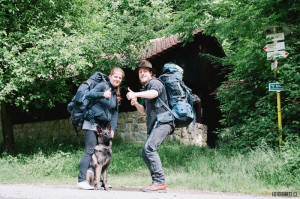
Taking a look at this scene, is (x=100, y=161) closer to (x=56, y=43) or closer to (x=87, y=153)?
(x=87, y=153)

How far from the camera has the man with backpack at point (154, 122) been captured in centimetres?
400

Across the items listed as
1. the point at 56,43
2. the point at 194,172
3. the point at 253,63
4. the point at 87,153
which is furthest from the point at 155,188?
the point at 56,43

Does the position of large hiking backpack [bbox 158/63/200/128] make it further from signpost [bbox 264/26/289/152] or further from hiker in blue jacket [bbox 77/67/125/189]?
signpost [bbox 264/26/289/152]

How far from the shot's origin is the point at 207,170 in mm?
6066

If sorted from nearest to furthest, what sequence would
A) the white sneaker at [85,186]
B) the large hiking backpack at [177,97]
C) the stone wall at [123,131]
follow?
1. the white sneaker at [85,186]
2. the large hiking backpack at [177,97]
3. the stone wall at [123,131]

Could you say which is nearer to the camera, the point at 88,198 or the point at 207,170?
the point at 88,198

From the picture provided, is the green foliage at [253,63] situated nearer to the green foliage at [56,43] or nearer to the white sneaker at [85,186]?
the green foliage at [56,43]

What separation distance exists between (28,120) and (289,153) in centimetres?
1456

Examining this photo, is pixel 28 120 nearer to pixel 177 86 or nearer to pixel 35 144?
pixel 35 144

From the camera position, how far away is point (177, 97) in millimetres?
4258

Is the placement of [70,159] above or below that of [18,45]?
below

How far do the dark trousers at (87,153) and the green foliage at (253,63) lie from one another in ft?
13.2

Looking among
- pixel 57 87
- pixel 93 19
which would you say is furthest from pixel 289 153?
pixel 93 19

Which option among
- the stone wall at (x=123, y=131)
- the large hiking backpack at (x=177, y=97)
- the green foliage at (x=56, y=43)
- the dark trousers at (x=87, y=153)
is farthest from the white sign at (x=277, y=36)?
the stone wall at (x=123, y=131)
